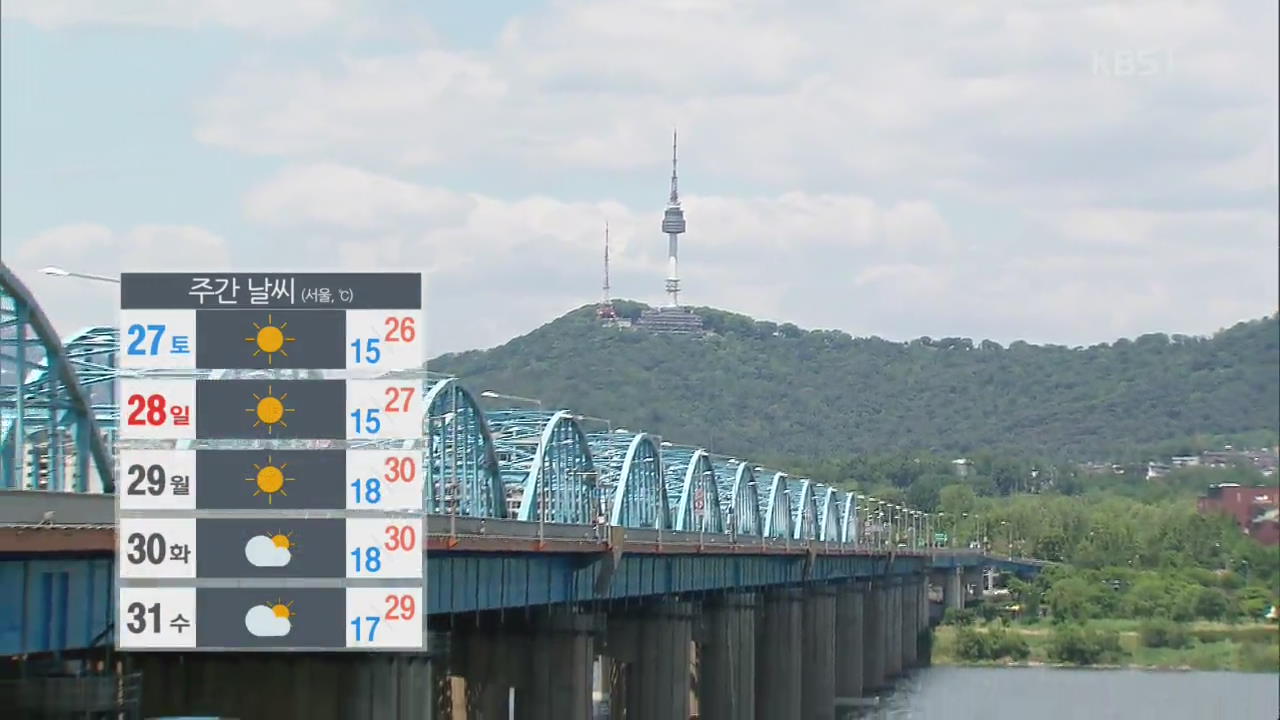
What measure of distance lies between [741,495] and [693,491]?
2885 centimetres

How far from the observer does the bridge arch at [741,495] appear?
173 metres

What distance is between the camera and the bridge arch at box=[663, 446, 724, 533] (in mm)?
145750

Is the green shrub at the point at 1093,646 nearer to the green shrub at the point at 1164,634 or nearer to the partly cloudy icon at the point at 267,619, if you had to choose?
the green shrub at the point at 1164,634

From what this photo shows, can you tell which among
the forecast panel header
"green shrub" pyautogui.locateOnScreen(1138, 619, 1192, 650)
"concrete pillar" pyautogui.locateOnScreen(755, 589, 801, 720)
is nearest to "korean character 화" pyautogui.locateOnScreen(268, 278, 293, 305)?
the forecast panel header

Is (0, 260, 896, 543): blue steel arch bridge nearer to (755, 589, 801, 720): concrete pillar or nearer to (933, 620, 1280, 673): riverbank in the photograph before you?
(755, 589, 801, 720): concrete pillar

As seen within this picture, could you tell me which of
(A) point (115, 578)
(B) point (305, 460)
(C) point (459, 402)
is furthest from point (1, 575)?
(C) point (459, 402)

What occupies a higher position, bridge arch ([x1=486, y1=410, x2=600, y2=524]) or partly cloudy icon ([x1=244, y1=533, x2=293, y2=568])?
bridge arch ([x1=486, y1=410, x2=600, y2=524])

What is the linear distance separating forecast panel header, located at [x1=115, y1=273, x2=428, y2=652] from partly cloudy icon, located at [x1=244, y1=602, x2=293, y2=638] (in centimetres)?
4

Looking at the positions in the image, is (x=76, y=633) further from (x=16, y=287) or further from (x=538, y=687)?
(x=538, y=687)

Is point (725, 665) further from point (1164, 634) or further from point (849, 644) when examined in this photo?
point (849, 644)

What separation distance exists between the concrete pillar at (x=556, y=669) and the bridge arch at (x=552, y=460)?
14721 mm

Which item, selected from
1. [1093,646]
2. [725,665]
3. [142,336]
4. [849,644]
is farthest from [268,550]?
[1093,646]

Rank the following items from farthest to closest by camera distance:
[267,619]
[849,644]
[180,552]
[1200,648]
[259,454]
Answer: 1. [849,644]
2. [1200,648]
3. [267,619]
4. [259,454]
5. [180,552]

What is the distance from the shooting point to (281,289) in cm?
4206
